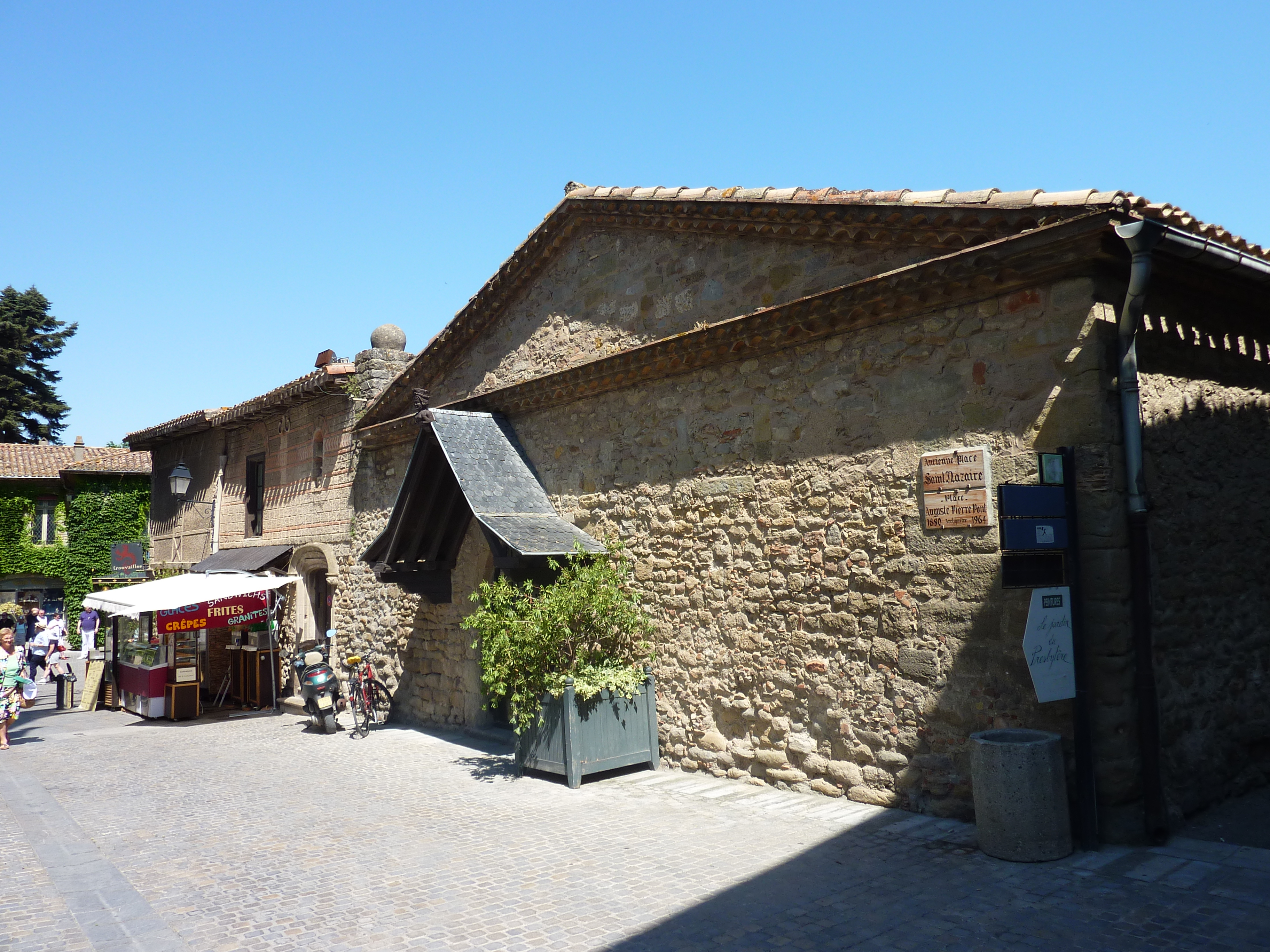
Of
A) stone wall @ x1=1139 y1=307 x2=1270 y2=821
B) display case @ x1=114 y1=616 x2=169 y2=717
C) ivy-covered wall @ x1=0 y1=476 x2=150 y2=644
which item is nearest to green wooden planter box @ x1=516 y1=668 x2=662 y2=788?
stone wall @ x1=1139 y1=307 x2=1270 y2=821

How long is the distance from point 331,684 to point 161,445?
1194 cm

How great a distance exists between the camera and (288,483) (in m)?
15.7

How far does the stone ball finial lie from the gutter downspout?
5805mm

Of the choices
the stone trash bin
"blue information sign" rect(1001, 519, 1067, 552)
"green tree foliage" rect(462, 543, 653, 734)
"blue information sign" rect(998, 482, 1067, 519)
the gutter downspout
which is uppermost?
the gutter downspout

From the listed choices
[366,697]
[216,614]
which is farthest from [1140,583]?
[216,614]

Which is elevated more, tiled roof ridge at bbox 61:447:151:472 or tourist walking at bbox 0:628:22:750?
tiled roof ridge at bbox 61:447:151:472

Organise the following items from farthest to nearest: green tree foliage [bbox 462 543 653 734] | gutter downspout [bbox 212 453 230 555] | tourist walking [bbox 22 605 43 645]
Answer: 1. tourist walking [bbox 22 605 43 645]
2. gutter downspout [bbox 212 453 230 555]
3. green tree foliage [bbox 462 543 653 734]

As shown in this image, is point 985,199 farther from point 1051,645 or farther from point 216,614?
point 216,614

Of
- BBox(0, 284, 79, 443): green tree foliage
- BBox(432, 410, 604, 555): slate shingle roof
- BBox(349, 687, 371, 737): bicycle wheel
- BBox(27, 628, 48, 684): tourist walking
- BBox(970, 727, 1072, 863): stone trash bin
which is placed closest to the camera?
BBox(970, 727, 1072, 863): stone trash bin

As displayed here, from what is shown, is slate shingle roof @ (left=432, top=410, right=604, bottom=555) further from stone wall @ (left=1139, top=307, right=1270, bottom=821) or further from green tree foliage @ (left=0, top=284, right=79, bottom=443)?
green tree foliage @ (left=0, top=284, right=79, bottom=443)

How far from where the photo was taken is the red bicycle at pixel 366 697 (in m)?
11.8

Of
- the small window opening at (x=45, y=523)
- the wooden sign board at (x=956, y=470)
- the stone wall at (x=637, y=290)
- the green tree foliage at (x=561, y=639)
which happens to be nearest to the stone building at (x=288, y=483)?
the stone wall at (x=637, y=290)

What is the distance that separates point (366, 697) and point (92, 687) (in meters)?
6.64

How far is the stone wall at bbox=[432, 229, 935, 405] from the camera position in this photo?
7508mm
